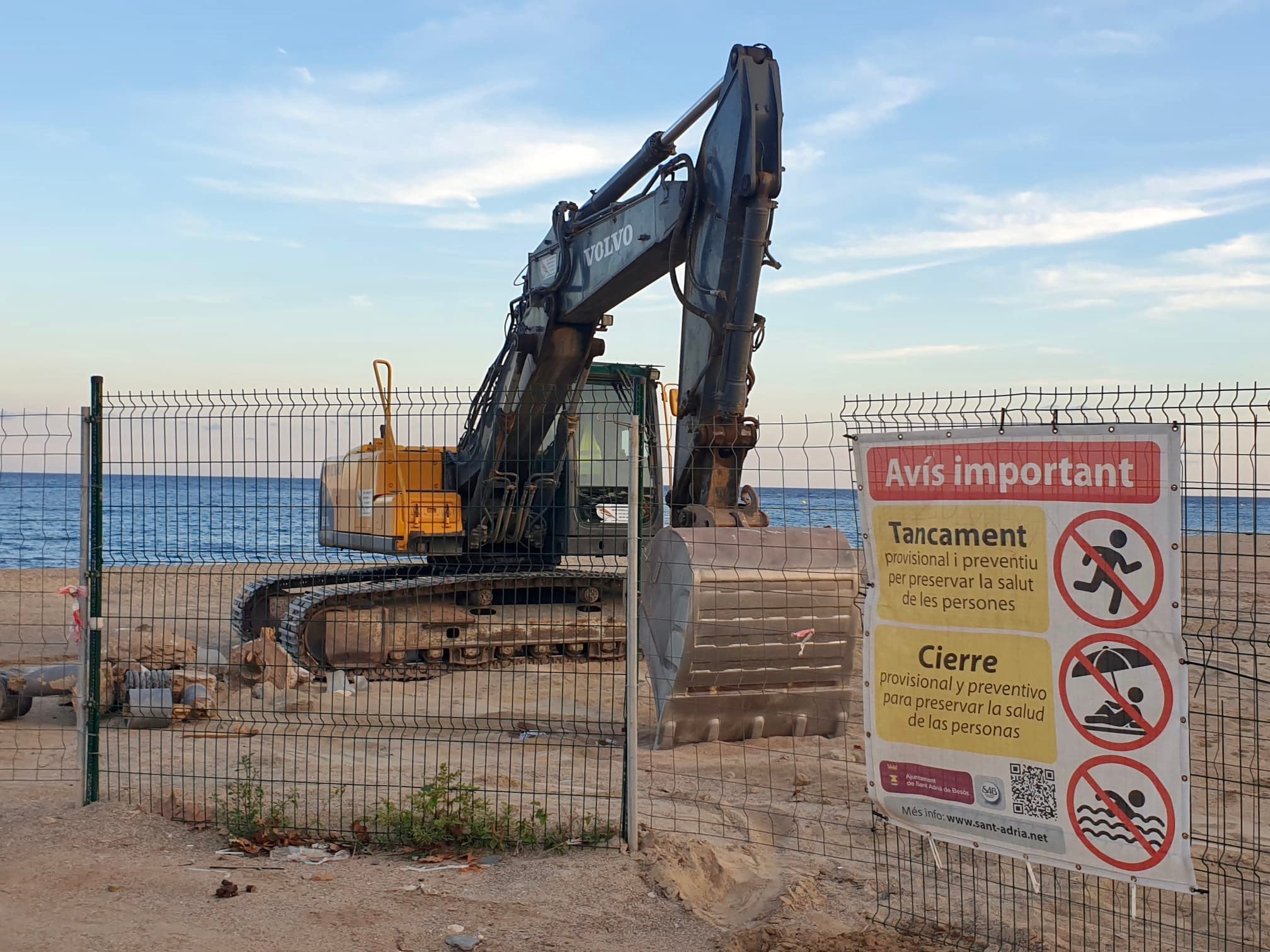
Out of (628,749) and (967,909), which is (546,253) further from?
(967,909)

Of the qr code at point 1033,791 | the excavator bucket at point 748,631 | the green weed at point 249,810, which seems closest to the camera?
the qr code at point 1033,791

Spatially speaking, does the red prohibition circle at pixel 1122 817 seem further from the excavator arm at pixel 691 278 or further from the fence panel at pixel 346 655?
the excavator arm at pixel 691 278

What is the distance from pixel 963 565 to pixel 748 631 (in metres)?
3.36

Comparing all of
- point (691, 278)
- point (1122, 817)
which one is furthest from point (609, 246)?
point (1122, 817)

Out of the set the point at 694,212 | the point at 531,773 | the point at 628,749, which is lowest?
the point at 531,773

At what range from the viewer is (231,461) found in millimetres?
6301

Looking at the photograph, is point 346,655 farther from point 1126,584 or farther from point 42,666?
point 1126,584

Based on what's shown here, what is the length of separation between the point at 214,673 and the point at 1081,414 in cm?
826

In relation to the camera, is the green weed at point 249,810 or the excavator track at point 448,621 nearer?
the green weed at point 249,810

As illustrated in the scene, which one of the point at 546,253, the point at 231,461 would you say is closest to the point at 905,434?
the point at 231,461

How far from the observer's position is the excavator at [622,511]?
761 cm

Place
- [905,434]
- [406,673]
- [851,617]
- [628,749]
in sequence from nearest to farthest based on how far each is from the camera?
[905,434] < [628,749] < [851,617] < [406,673]

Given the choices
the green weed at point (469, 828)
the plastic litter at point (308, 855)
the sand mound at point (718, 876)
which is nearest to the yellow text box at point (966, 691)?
the sand mound at point (718, 876)

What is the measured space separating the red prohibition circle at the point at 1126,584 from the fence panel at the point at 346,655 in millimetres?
2614
